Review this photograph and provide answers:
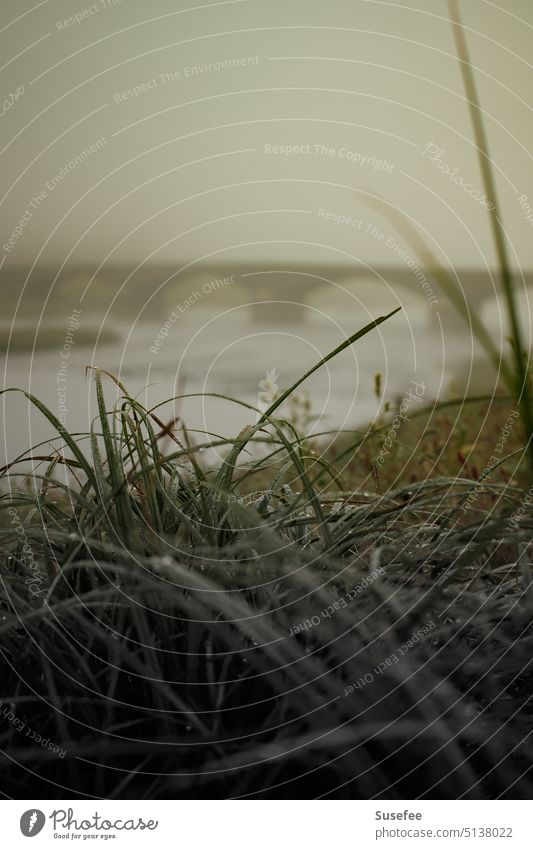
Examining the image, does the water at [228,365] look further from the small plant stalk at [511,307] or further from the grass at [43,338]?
the small plant stalk at [511,307]

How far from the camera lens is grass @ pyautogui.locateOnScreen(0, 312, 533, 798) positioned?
0.81 m

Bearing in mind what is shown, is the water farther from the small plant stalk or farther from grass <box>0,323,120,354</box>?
the small plant stalk

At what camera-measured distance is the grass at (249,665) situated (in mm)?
813

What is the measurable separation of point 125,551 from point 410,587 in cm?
34

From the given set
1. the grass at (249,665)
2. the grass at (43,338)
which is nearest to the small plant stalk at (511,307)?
the grass at (249,665)

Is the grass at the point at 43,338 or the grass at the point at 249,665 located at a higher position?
the grass at the point at 43,338

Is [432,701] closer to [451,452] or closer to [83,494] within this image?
[83,494]

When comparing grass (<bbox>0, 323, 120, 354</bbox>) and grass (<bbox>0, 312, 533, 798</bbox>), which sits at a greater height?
grass (<bbox>0, 323, 120, 354</bbox>)

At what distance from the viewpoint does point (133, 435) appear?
1010mm

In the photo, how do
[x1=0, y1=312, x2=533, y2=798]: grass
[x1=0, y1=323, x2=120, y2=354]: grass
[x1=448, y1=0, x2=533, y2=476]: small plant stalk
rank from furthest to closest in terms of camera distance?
[x1=0, y1=323, x2=120, y2=354]: grass < [x1=448, y1=0, x2=533, y2=476]: small plant stalk < [x1=0, y1=312, x2=533, y2=798]: grass

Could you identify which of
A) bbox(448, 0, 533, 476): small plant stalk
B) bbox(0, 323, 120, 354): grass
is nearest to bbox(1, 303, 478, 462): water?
bbox(0, 323, 120, 354): grass

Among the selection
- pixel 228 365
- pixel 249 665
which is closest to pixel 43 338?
pixel 228 365
